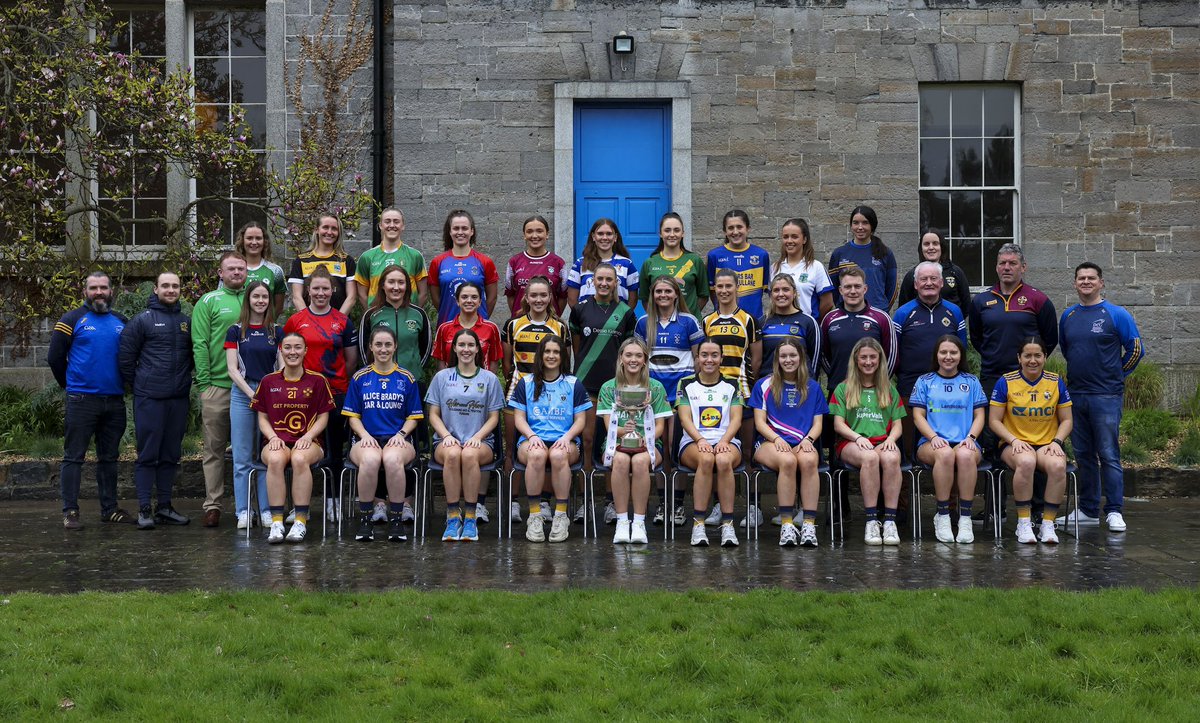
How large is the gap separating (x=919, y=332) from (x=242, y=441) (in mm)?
4683

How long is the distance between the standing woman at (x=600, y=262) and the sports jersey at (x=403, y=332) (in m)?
1.09

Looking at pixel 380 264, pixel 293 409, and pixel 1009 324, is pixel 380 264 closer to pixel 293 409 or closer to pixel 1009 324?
pixel 293 409

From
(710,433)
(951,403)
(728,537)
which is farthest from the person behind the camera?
(951,403)

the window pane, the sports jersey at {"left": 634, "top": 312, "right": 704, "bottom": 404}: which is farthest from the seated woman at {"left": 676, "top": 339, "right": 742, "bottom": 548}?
the window pane

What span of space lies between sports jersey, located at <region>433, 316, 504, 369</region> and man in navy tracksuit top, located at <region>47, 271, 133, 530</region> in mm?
2302

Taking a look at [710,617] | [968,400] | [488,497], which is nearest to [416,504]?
[488,497]

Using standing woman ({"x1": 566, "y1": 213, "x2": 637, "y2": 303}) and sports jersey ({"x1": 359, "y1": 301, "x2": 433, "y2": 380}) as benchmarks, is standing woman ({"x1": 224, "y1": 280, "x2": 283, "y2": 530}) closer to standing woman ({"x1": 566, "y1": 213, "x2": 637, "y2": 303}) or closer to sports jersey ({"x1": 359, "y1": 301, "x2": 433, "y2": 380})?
sports jersey ({"x1": 359, "y1": 301, "x2": 433, "y2": 380})

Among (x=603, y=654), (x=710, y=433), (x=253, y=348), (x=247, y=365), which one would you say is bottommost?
(x=603, y=654)

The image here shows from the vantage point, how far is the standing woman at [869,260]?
9.46m

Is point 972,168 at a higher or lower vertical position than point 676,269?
higher

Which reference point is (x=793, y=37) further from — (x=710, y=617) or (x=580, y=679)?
(x=580, y=679)

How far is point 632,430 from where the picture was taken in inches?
325

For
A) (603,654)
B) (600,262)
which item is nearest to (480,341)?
(600,262)

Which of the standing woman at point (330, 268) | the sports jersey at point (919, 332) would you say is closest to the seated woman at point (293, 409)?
the standing woman at point (330, 268)
